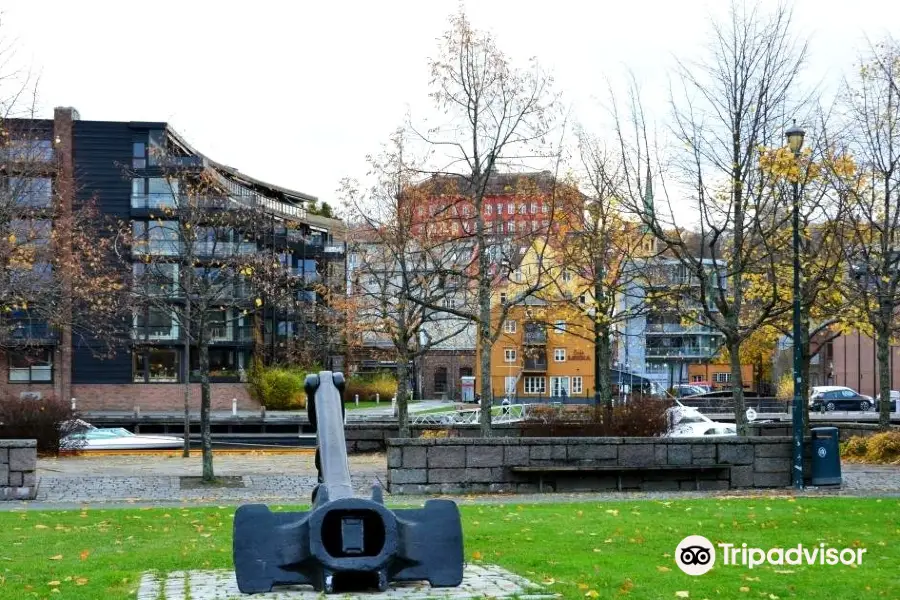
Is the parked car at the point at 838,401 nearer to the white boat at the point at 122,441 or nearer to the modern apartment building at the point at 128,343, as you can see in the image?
the modern apartment building at the point at 128,343

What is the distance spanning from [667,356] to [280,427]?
117 feet

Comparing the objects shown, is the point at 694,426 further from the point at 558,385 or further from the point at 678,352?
the point at 678,352

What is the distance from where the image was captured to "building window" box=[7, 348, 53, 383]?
2461 inches

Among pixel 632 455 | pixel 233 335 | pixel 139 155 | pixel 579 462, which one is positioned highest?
pixel 139 155

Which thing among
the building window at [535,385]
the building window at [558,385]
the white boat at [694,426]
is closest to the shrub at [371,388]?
the building window at [535,385]

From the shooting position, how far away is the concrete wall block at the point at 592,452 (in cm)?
2102

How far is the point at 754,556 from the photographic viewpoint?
11.7 m

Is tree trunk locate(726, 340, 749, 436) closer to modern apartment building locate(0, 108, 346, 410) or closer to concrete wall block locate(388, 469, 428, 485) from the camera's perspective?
concrete wall block locate(388, 469, 428, 485)

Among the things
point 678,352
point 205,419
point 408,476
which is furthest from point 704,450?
point 678,352

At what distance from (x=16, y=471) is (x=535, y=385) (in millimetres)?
62787

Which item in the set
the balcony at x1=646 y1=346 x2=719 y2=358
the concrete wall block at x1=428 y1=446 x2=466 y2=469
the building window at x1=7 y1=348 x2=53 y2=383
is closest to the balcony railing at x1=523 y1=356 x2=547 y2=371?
the balcony at x1=646 y1=346 x2=719 y2=358

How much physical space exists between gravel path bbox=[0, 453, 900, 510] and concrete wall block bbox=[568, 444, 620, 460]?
771 millimetres

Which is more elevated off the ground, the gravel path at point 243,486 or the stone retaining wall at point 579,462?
the stone retaining wall at point 579,462

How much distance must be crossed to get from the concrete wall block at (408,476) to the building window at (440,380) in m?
76.2
